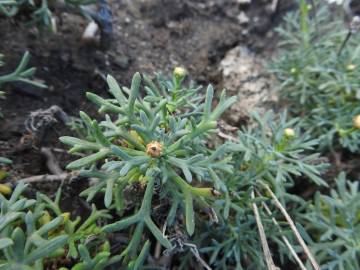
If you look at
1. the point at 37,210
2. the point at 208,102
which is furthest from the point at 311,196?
the point at 37,210

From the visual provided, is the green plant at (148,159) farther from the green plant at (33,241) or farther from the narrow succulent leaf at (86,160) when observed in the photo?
the green plant at (33,241)

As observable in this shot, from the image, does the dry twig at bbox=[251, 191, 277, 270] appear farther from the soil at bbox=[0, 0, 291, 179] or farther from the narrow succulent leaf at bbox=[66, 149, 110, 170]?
the soil at bbox=[0, 0, 291, 179]

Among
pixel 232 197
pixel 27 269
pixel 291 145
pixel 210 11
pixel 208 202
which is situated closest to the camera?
pixel 27 269

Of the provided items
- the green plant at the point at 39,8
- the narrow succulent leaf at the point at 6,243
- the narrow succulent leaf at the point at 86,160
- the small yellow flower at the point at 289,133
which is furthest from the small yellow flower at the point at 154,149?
the green plant at the point at 39,8

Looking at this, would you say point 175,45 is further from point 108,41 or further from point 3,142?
point 3,142

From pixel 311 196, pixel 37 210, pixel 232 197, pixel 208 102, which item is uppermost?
pixel 208 102

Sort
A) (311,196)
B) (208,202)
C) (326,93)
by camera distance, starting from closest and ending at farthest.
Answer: (208,202) < (311,196) < (326,93)

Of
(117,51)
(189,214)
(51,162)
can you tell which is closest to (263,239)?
(189,214)
